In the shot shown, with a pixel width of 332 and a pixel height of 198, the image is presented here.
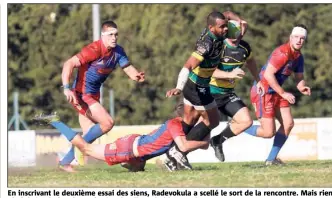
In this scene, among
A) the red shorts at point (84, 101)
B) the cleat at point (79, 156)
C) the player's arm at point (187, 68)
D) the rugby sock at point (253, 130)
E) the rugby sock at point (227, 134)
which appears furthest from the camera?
the rugby sock at point (253, 130)

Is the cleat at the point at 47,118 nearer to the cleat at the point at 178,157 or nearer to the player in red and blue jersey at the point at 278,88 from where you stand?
the cleat at the point at 178,157

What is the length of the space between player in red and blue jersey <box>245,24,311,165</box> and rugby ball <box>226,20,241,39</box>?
72cm

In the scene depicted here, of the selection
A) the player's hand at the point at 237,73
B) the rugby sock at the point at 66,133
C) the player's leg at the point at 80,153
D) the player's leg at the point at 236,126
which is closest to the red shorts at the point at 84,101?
the player's leg at the point at 80,153

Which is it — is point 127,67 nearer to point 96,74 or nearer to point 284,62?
point 96,74

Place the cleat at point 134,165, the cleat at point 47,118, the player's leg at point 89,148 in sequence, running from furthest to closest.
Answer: the cleat at point 47,118 → the cleat at point 134,165 → the player's leg at point 89,148

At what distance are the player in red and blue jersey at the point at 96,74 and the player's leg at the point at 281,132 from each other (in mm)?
2652

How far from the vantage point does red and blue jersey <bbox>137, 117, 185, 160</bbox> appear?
14117 millimetres

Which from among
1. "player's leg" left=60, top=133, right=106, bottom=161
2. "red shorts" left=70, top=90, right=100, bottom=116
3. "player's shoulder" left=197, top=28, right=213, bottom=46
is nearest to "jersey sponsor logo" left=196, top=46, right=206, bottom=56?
"player's shoulder" left=197, top=28, right=213, bottom=46

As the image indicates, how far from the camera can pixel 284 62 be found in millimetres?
15688

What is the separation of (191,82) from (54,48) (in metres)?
22.3

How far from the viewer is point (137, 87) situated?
3456 centimetres

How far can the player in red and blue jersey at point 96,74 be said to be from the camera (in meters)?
15.4

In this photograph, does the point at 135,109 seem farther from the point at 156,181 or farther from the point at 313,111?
the point at 156,181

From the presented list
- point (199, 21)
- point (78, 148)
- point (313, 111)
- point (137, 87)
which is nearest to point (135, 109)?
point (137, 87)
